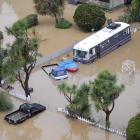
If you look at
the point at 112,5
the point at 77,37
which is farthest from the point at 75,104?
the point at 112,5

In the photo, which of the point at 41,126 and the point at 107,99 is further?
the point at 41,126

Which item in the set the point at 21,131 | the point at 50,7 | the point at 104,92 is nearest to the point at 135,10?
the point at 50,7

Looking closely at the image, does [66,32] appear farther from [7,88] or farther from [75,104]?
[75,104]

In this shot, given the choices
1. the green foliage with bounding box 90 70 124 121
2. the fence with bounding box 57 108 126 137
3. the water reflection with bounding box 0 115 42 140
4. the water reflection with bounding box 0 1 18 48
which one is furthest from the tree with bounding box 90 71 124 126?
the water reflection with bounding box 0 1 18 48

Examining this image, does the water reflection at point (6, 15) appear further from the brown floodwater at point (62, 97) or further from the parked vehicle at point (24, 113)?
the parked vehicle at point (24, 113)

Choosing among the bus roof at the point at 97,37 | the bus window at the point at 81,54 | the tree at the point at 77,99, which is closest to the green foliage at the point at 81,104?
the tree at the point at 77,99
